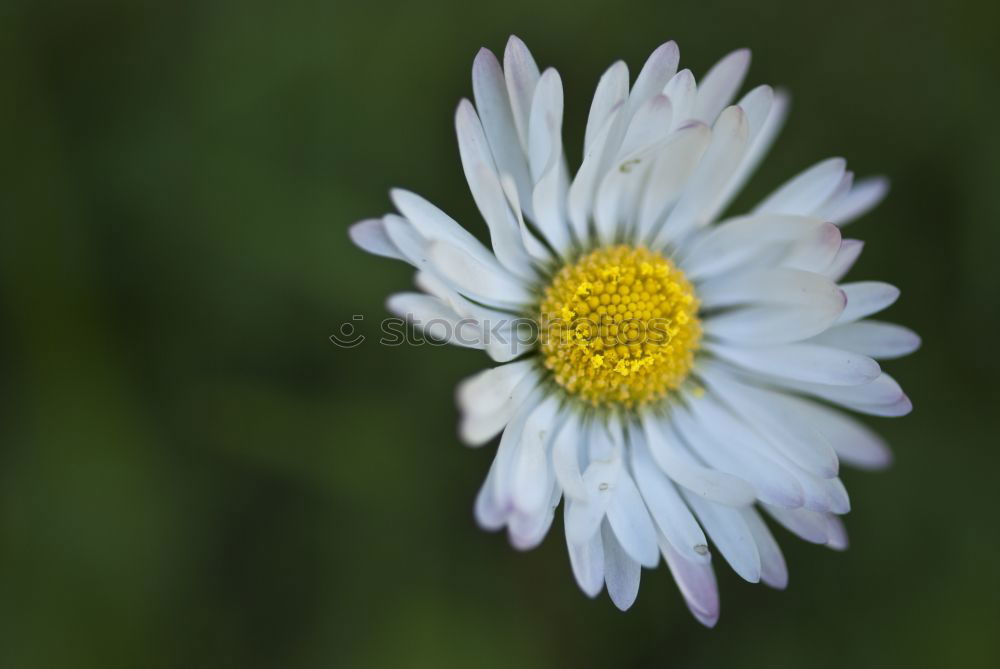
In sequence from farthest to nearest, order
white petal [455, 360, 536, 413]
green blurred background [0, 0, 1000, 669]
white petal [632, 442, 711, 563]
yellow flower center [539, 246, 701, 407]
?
green blurred background [0, 0, 1000, 669]
yellow flower center [539, 246, 701, 407]
white petal [632, 442, 711, 563]
white petal [455, 360, 536, 413]

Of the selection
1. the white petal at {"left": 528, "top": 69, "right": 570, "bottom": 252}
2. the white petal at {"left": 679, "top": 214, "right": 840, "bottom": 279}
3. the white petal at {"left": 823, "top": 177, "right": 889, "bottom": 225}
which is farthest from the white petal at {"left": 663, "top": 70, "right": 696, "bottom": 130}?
the white petal at {"left": 823, "top": 177, "right": 889, "bottom": 225}

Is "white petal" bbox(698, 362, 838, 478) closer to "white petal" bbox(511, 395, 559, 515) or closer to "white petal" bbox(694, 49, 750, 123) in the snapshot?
"white petal" bbox(511, 395, 559, 515)

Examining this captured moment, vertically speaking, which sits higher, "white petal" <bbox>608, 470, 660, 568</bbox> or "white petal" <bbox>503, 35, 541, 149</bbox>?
"white petal" <bbox>503, 35, 541, 149</bbox>

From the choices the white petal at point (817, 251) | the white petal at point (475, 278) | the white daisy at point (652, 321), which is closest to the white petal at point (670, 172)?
the white daisy at point (652, 321)

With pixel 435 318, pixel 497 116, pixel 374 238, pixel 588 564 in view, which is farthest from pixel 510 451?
pixel 497 116

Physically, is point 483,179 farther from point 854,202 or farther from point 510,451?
point 854,202

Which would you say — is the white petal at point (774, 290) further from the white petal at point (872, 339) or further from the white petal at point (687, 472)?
the white petal at point (687, 472)

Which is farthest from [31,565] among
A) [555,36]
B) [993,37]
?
[993,37]

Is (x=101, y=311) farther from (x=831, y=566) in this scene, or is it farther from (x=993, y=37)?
(x=993, y=37)
